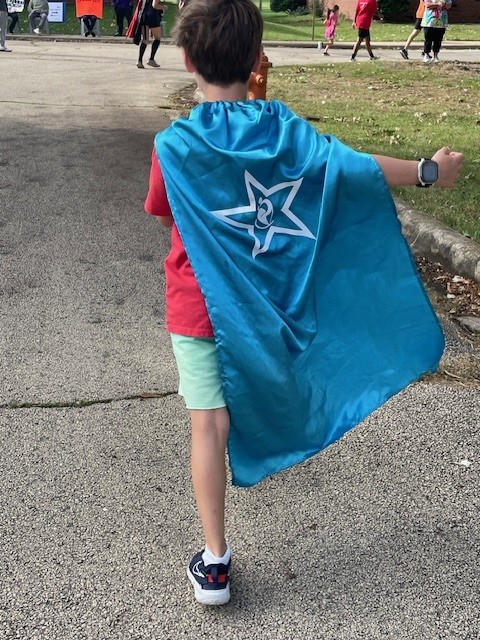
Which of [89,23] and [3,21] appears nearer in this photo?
[3,21]

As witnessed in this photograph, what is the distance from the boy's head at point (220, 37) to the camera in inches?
89.2

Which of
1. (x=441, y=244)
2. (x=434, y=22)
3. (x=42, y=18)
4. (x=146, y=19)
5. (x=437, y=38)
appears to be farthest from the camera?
(x=42, y=18)

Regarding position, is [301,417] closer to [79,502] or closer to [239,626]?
[239,626]

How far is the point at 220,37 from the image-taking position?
7.43ft

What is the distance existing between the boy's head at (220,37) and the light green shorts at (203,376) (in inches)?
29.8

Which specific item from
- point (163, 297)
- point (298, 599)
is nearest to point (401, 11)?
point (163, 297)

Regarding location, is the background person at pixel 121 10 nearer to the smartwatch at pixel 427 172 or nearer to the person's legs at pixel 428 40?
the person's legs at pixel 428 40

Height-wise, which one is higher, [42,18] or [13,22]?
[42,18]

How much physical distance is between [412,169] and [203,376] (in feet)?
2.92

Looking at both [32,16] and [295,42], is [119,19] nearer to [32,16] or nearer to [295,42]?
[32,16]

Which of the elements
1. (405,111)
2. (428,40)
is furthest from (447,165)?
(428,40)

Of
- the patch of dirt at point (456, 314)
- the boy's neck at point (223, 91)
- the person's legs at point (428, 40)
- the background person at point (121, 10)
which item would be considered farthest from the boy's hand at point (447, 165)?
the background person at point (121, 10)

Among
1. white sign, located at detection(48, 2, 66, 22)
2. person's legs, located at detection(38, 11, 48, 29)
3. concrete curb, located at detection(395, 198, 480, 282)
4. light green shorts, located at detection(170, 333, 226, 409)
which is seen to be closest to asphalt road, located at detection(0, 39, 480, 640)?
light green shorts, located at detection(170, 333, 226, 409)

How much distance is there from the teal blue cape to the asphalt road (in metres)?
0.38
